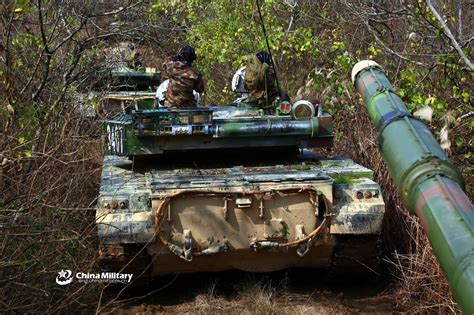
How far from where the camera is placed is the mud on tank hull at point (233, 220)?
19.9 feet

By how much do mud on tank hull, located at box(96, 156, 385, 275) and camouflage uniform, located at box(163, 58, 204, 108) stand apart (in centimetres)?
146

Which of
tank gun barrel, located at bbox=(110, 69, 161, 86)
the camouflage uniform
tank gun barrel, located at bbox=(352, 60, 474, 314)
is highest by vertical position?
tank gun barrel, located at bbox=(110, 69, 161, 86)

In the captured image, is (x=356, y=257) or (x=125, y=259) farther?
(x=356, y=257)

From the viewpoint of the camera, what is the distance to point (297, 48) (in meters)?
13.3

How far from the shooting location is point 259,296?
6.17 m

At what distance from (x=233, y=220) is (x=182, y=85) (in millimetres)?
2017

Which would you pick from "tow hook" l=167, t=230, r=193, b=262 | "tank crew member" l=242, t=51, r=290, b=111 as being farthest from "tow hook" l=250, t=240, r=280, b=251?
"tank crew member" l=242, t=51, r=290, b=111

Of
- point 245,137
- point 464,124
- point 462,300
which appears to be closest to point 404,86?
point 464,124

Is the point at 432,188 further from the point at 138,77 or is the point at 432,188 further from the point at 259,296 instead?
the point at 138,77

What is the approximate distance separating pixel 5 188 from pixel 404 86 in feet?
14.7

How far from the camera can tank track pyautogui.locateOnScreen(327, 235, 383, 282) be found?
6.38m

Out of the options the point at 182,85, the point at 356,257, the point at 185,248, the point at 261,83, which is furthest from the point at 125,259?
the point at 261,83

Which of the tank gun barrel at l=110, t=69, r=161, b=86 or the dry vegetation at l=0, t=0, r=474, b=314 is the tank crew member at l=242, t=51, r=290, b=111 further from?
the tank gun barrel at l=110, t=69, r=161, b=86

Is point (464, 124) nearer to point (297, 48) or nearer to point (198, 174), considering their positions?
point (198, 174)
